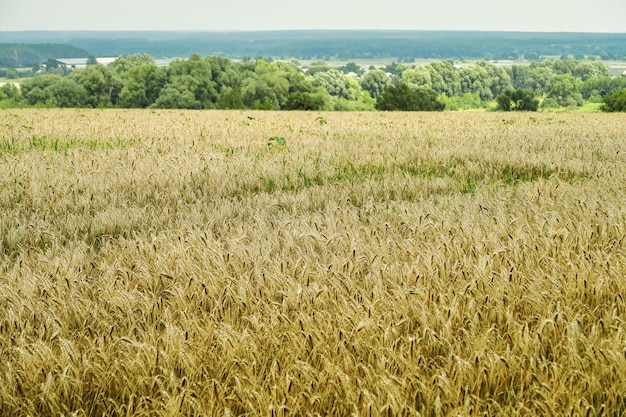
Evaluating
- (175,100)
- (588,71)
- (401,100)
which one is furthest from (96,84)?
(588,71)

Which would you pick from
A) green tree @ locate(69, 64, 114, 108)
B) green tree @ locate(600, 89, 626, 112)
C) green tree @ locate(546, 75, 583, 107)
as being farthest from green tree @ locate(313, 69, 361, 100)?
green tree @ locate(600, 89, 626, 112)

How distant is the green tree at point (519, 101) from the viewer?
201ft

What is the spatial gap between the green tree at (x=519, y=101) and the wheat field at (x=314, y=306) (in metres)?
57.5

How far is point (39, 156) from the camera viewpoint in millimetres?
11016

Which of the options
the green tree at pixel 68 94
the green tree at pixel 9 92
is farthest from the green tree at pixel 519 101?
the green tree at pixel 9 92

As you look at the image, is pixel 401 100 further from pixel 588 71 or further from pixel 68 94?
pixel 588 71

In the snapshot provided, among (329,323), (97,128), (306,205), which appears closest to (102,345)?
(329,323)

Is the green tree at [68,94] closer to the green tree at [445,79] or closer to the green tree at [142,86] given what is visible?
the green tree at [142,86]

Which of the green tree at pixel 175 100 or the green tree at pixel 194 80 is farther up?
the green tree at pixel 194 80

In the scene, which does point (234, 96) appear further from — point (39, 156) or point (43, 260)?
point (43, 260)

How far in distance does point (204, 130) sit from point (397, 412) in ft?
48.1

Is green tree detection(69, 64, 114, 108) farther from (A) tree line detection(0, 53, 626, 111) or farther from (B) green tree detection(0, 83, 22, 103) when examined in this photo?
(B) green tree detection(0, 83, 22, 103)

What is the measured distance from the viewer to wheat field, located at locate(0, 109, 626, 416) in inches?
110

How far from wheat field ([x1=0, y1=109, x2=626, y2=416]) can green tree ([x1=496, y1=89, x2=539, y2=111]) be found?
57.5 metres
